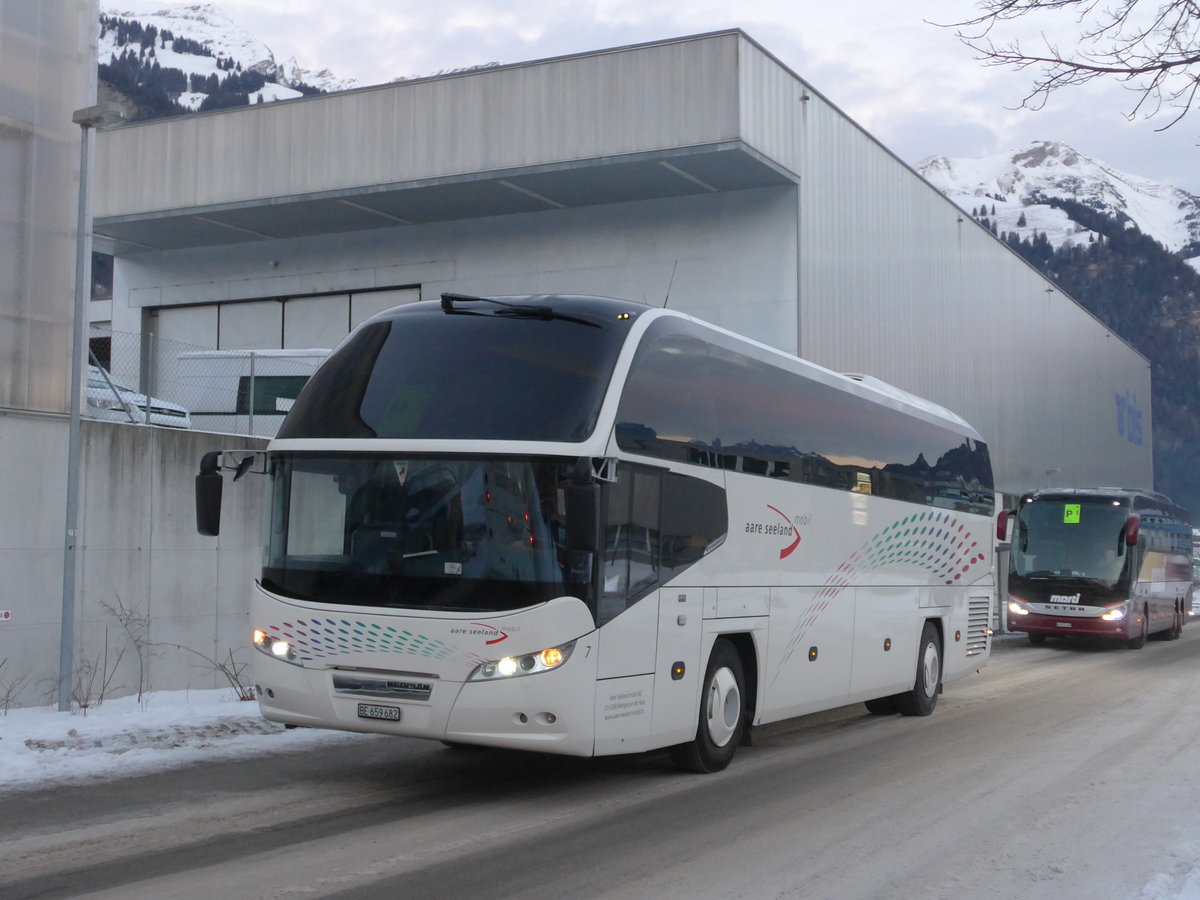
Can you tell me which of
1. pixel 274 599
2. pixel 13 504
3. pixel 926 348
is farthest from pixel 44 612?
pixel 926 348

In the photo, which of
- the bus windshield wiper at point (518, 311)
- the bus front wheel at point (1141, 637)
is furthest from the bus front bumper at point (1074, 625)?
the bus windshield wiper at point (518, 311)

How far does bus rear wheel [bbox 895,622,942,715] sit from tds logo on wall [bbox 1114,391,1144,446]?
47030 mm

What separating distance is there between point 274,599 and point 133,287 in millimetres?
25819

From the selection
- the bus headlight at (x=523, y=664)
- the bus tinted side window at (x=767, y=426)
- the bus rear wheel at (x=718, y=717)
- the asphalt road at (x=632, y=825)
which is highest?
the bus tinted side window at (x=767, y=426)

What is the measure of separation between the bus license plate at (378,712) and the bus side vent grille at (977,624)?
967cm

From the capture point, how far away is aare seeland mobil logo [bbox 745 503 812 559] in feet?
34.3

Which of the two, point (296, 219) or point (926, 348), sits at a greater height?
point (296, 219)

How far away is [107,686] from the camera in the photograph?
49.8ft

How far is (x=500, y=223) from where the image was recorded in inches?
1091

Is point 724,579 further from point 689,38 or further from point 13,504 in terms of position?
point 689,38

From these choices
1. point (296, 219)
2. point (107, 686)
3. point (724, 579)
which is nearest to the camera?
point (724, 579)

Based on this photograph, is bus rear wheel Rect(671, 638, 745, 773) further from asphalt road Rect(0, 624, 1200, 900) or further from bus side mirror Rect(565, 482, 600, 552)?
bus side mirror Rect(565, 482, 600, 552)

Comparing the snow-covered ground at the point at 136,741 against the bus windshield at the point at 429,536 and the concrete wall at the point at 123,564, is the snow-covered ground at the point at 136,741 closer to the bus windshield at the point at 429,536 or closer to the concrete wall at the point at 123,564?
the bus windshield at the point at 429,536

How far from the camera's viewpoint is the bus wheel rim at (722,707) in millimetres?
9664
